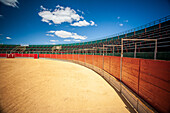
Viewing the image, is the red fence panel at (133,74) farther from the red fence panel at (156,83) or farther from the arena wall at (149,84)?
the red fence panel at (156,83)

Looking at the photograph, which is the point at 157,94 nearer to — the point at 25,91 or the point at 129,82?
the point at 129,82

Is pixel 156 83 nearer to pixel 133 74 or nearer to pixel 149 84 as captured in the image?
pixel 149 84

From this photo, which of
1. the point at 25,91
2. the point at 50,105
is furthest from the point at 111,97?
the point at 25,91

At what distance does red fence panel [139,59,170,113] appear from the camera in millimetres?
2326

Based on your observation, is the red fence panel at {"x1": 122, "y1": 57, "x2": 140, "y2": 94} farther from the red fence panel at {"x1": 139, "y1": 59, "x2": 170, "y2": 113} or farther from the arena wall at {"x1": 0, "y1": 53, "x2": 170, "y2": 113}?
the red fence panel at {"x1": 139, "y1": 59, "x2": 170, "y2": 113}

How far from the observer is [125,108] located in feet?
11.5

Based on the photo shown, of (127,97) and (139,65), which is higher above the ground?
(139,65)

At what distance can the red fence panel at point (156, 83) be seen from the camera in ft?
7.63

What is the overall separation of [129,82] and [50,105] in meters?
4.18

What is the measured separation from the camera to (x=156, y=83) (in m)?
2.69

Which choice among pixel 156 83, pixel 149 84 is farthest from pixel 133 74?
pixel 156 83

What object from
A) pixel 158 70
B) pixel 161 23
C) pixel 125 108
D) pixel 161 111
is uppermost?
pixel 161 23

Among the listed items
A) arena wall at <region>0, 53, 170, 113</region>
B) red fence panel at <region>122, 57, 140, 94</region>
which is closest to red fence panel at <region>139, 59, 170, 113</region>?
arena wall at <region>0, 53, 170, 113</region>

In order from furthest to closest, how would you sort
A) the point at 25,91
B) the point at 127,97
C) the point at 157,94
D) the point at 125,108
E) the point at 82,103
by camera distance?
the point at 25,91 < the point at 127,97 < the point at 82,103 < the point at 125,108 < the point at 157,94
